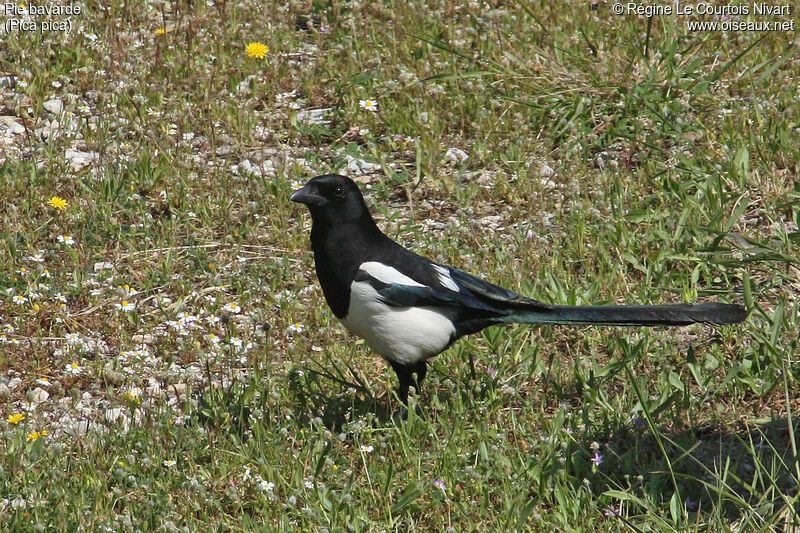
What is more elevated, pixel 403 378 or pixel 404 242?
pixel 404 242

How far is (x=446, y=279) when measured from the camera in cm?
417

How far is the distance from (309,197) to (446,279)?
65 centimetres

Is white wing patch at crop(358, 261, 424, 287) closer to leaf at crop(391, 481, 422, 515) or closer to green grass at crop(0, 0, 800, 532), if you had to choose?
green grass at crop(0, 0, 800, 532)

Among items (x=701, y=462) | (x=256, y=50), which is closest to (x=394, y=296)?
(x=701, y=462)

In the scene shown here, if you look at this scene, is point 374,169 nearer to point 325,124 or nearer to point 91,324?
point 325,124

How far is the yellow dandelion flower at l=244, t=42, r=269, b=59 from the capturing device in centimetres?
691

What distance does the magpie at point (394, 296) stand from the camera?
156 inches

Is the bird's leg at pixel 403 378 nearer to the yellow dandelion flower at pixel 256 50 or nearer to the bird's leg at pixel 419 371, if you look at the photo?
the bird's leg at pixel 419 371

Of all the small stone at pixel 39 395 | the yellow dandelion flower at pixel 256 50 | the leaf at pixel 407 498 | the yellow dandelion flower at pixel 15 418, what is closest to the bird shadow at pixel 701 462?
the leaf at pixel 407 498

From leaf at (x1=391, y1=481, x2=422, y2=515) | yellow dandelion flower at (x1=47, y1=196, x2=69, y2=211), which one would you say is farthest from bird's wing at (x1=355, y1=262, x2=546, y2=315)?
yellow dandelion flower at (x1=47, y1=196, x2=69, y2=211)

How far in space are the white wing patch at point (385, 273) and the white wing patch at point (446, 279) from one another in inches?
5.6

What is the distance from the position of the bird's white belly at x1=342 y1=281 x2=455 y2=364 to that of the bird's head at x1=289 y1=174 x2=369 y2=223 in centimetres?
29

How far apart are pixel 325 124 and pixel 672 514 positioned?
3893mm

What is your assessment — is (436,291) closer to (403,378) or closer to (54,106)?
(403,378)
